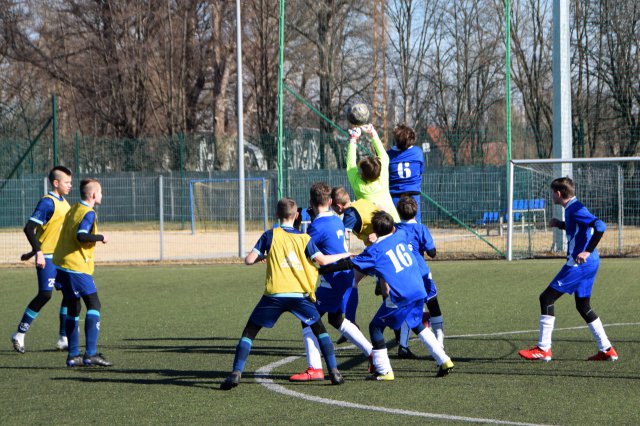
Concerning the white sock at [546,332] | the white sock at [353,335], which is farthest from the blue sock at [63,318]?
the white sock at [546,332]

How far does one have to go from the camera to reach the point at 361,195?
9.35 meters

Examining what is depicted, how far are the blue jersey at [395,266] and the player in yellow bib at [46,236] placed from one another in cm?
367

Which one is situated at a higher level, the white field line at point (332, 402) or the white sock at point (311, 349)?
the white sock at point (311, 349)

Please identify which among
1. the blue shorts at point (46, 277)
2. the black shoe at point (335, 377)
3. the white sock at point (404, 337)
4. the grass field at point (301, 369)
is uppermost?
the blue shorts at point (46, 277)

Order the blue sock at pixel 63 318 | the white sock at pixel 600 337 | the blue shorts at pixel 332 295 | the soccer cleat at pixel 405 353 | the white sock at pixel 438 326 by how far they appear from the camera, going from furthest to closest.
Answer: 1. the blue sock at pixel 63 318
2. the white sock at pixel 438 326
3. the soccer cleat at pixel 405 353
4. the white sock at pixel 600 337
5. the blue shorts at pixel 332 295

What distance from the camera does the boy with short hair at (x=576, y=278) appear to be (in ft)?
28.3

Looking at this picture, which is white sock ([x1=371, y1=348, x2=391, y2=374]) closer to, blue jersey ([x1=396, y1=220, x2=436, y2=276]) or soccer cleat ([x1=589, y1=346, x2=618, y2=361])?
blue jersey ([x1=396, y1=220, x2=436, y2=276])

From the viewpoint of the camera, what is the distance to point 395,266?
773 cm

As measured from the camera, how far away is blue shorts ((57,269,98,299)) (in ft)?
29.1

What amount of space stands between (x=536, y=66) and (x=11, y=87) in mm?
23861

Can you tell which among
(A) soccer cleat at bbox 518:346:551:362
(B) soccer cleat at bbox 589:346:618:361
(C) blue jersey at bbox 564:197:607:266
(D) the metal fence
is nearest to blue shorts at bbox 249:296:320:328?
(A) soccer cleat at bbox 518:346:551:362

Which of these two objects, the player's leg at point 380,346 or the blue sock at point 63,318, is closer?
the player's leg at point 380,346

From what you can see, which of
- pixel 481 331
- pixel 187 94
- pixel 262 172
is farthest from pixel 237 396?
pixel 187 94

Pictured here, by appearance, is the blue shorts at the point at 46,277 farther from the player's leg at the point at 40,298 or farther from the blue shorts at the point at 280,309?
the blue shorts at the point at 280,309
